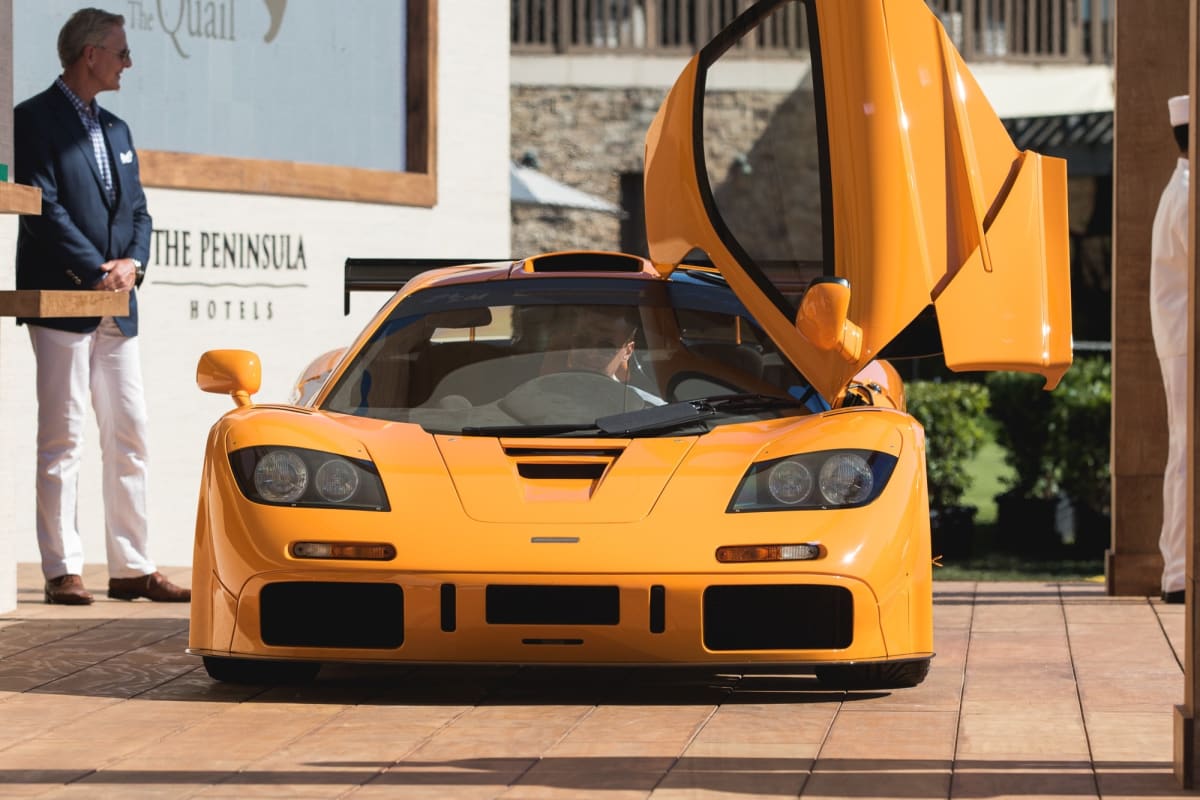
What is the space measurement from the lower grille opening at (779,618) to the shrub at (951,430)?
9.23 meters

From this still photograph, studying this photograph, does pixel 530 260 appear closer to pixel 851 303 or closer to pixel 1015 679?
pixel 851 303

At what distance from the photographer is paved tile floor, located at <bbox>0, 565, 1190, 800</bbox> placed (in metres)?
4.00

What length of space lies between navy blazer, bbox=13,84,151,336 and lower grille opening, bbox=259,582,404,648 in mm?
2570

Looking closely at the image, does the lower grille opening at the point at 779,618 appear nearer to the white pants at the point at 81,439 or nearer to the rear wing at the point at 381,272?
the rear wing at the point at 381,272

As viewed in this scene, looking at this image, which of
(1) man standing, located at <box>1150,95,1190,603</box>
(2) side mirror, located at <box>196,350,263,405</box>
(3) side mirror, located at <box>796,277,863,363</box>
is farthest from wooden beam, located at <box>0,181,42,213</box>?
(1) man standing, located at <box>1150,95,1190,603</box>

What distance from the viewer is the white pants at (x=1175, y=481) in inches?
286

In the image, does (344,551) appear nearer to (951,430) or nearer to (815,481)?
(815,481)

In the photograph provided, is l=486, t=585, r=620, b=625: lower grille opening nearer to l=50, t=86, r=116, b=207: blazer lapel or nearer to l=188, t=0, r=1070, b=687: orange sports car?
l=188, t=0, r=1070, b=687: orange sports car

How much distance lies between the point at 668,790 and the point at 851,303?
2.22 metres

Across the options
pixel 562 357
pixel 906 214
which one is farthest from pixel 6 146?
pixel 906 214

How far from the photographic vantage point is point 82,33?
740 centimetres

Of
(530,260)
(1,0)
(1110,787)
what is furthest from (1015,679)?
(1,0)

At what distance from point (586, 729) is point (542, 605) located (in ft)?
1.24

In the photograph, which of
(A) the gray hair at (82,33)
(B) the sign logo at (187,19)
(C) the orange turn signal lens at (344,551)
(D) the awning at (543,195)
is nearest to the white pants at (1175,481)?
(C) the orange turn signal lens at (344,551)
